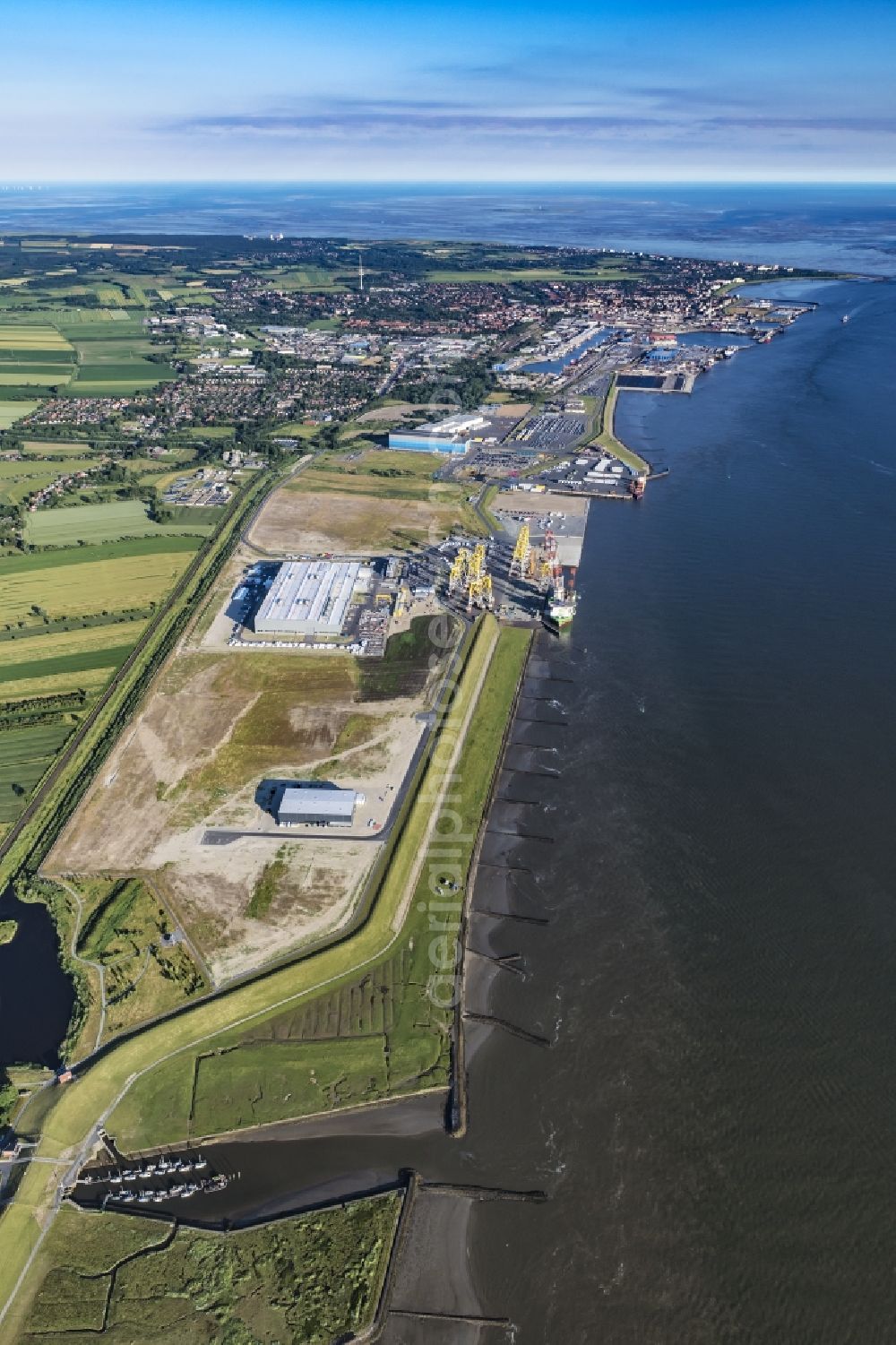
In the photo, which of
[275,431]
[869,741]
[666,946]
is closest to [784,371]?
[275,431]

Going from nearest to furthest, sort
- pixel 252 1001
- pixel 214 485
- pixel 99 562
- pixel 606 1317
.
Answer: pixel 606 1317 < pixel 252 1001 < pixel 99 562 < pixel 214 485

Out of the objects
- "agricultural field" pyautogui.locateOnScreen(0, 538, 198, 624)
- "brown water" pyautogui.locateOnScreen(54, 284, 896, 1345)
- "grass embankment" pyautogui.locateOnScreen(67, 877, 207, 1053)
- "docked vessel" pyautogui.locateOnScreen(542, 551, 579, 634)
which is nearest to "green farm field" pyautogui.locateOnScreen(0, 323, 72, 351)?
"agricultural field" pyautogui.locateOnScreen(0, 538, 198, 624)

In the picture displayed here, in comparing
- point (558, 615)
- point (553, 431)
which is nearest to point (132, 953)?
point (558, 615)

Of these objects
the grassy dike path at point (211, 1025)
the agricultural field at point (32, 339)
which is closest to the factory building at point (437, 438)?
the grassy dike path at point (211, 1025)

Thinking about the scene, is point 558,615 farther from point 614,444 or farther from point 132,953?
point 614,444

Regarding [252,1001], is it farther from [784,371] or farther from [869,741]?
[784,371]

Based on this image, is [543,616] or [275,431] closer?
[543,616]

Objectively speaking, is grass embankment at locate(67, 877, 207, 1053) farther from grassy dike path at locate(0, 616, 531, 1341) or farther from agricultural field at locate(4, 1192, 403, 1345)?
agricultural field at locate(4, 1192, 403, 1345)
